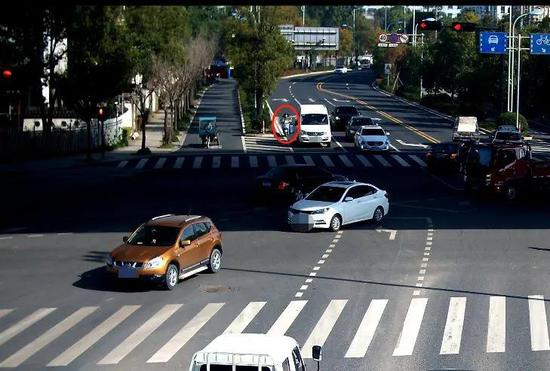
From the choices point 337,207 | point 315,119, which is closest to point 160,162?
point 315,119

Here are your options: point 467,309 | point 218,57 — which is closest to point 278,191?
point 467,309

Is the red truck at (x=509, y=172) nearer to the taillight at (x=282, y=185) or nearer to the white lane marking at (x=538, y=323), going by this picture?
the taillight at (x=282, y=185)

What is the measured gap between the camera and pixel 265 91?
80625 mm

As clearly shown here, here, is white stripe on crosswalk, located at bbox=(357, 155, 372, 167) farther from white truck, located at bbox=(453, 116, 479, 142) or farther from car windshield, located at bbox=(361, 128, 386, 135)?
white truck, located at bbox=(453, 116, 479, 142)

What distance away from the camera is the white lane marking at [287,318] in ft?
65.4

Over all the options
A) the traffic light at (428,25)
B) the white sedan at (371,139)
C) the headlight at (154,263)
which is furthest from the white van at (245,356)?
the white sedan at (371,139)

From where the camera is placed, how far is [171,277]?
24.1m

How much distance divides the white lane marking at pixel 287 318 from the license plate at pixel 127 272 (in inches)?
151

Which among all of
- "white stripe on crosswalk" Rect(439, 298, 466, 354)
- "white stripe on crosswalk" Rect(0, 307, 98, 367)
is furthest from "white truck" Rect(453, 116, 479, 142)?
"white stripe on crosswalk" Rect(0, 307, 98, 367)

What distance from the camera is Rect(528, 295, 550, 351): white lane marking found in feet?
61.9

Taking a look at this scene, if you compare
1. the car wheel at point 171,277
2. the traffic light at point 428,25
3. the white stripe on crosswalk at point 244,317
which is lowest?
the white stripe on crosswalk at point 244,317

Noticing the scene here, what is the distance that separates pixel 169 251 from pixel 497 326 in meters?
8.08

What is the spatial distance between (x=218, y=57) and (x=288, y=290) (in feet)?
477

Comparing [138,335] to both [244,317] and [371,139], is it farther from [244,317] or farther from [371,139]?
[371,139]
